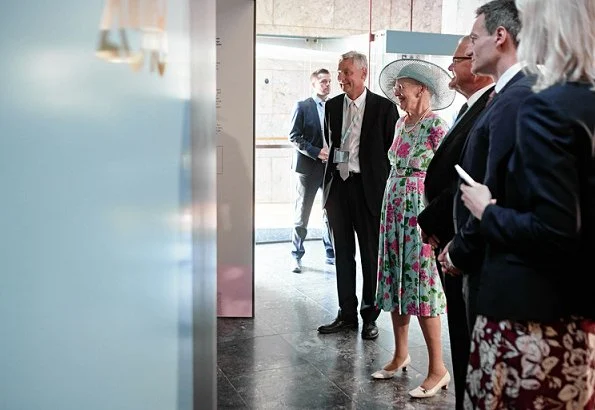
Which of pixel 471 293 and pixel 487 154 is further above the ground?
pixel 487 154

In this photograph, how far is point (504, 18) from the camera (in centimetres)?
198

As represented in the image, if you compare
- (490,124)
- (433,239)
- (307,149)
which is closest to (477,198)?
(490,124)

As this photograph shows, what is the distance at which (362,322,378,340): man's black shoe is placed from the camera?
426 cm

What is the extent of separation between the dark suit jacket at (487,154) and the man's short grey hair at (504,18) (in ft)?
0.56

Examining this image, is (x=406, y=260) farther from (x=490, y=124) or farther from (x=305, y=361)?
(x=490, y=124)

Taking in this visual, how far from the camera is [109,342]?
37.7 inches

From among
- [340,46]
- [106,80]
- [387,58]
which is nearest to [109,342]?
[106,80]

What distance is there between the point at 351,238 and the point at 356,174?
0.43 meters

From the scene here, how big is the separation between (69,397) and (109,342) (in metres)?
0.15

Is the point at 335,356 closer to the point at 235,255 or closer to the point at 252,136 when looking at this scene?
the point at 235,255

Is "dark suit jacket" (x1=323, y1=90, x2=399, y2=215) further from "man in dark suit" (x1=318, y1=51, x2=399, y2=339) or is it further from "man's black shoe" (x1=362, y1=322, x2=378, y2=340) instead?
"man's black shoe" (x1=362, y1=322, x2=378, y2=340)

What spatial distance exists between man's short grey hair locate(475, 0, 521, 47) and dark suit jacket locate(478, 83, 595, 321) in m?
0.50

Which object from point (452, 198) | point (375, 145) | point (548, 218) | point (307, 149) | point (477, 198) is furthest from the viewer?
point (307, 149)

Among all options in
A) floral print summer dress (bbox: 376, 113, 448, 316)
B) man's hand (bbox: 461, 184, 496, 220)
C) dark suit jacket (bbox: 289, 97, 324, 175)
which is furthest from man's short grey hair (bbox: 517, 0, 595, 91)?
dark suit jacket (bbox: 289, 97, 324, 175)
